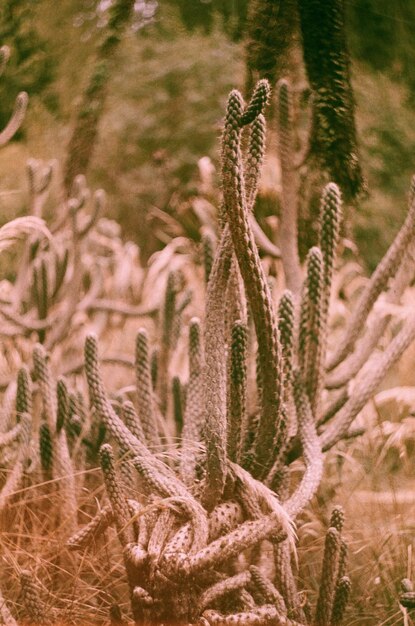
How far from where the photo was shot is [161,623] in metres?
1.20

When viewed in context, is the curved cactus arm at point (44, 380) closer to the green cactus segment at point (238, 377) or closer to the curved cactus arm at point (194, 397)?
the curved cactus arm at point (194, 397)

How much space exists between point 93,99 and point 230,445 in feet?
5.41

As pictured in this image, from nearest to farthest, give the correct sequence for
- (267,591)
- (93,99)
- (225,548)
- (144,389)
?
(225,548) < (267,591) < (144,389) < (93,99)

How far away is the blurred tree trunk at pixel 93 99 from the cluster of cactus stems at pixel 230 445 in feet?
2.70

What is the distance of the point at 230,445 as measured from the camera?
1316 millimetres

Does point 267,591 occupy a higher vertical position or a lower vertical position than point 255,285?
lower

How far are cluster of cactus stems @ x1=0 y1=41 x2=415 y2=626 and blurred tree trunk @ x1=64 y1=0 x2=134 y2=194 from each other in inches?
A: 32.4

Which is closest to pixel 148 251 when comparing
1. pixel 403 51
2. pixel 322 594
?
pixel 403 51

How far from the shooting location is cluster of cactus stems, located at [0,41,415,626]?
1.20 m

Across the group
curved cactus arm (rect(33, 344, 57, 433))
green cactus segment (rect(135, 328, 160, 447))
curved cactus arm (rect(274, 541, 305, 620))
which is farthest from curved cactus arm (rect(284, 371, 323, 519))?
curved cactus arm (rect(33, 344, 57, 433))

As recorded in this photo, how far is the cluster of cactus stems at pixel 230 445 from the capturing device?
1.20 metres

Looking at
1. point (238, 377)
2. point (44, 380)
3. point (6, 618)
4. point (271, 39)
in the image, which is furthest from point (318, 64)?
point (6, 618)

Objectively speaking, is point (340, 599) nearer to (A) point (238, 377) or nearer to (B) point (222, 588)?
(B) point (222, 588)

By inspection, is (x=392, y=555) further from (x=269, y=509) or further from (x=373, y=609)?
(x=269, y=509)
